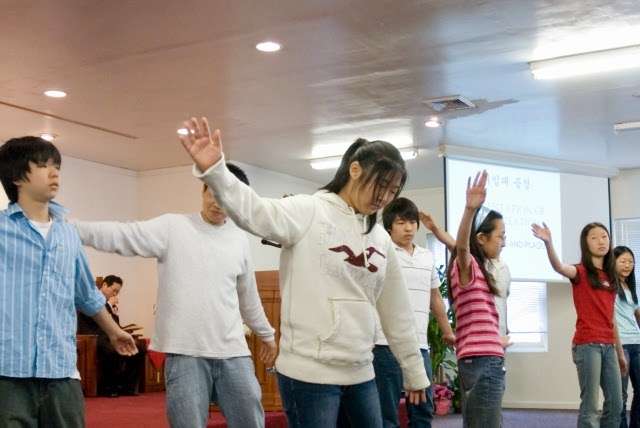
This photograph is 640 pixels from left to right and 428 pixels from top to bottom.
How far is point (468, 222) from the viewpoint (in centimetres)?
364

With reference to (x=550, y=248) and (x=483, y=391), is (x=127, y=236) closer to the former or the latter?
(x=483, y=391)

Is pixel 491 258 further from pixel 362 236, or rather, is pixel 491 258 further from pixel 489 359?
pixel 362 236

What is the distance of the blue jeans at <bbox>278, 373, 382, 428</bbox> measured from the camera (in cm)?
230

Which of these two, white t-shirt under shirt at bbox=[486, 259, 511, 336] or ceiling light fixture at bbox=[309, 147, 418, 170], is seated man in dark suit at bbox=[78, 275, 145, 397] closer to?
ceiling light fixture at bbox=[309, 147, 418, 170]

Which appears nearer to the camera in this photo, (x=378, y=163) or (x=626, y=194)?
(x=378, y=163)

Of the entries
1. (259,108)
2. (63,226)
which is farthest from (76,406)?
(259,108)

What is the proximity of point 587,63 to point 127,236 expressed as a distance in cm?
411

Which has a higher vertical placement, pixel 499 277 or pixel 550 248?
pixel 550 248

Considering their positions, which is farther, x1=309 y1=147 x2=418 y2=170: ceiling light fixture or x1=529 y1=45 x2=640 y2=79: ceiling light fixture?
x1=309 y1=147 x2=418 y2=170: ceiling light fixture

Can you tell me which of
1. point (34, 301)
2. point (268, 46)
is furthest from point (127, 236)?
point (268, 46)

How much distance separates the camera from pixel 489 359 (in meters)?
3.80

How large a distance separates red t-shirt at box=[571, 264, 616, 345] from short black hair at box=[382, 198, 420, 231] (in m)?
1.26

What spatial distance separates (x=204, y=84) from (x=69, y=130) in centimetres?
214

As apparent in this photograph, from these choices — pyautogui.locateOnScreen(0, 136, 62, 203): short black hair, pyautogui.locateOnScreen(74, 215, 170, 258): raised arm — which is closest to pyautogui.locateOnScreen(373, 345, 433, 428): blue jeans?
pyautogui.locateOnScreen(74, 215, 170, 258): raised arm
